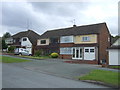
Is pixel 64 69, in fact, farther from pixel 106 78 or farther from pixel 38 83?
pixel 38 83

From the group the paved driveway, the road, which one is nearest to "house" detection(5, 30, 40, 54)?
the paved driveway

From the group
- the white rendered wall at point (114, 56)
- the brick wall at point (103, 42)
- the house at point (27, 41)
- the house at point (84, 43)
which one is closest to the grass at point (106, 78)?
the white rendered wall at point (114, 56)

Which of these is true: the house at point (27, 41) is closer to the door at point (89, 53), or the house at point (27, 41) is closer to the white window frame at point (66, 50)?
the white window frame at point (66, 50)

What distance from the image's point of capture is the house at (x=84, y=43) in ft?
100

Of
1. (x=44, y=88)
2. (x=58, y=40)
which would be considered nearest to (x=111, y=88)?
(x=44, y=88)

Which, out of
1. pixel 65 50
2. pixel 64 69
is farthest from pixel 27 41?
pixel 64 69

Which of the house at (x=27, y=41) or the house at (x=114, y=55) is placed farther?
the house at (x=27, y=41)

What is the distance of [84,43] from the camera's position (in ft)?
107

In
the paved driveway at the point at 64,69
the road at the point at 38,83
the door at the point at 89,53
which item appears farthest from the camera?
the door at the point at 89,53

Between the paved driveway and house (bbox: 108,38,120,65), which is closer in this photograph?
the paved driveway

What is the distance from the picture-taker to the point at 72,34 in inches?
1389

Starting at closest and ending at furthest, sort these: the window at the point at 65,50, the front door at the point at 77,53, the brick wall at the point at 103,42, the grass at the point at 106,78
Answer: the grass at the point at 106,78, the brick wall at the point at 103,42, the front door at the point at 77,53, the window at the point at 65,50

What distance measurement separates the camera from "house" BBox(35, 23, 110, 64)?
30.6 m

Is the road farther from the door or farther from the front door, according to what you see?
the front door
